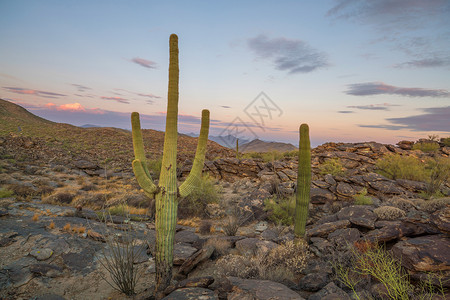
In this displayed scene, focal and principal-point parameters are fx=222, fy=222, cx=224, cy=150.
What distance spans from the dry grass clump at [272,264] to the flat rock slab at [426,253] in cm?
206

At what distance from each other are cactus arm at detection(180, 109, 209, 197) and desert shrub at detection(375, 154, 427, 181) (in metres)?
13.6

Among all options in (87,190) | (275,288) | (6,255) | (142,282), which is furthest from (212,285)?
(87,190)

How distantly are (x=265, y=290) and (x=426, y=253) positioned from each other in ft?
9.94

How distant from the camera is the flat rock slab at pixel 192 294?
12.0ft

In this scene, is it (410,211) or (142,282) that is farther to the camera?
(410,211)

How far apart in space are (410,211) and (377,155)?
39.8 feet

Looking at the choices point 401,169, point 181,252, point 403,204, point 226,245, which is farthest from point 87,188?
point 401,169

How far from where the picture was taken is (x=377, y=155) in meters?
18.2

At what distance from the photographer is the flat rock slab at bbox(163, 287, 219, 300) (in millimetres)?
3662

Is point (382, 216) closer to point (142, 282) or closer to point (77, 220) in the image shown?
point (142, 282)

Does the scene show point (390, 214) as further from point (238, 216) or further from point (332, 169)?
point (332, 169)

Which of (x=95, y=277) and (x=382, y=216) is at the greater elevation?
(x=382, y=216)

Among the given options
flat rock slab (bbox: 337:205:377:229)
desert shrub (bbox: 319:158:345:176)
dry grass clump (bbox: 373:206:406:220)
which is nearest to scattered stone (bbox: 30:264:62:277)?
flat rock slab (bbox: 337:205:377:229)

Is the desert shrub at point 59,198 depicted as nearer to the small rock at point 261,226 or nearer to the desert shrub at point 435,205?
the small rock at point 261,226
